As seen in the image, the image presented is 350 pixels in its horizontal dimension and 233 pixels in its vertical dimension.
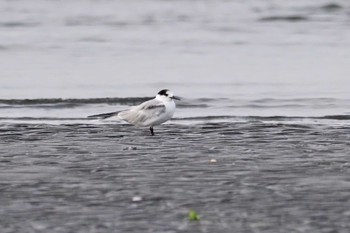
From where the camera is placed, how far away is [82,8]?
3425 cm

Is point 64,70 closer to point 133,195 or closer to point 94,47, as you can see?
point 94,47

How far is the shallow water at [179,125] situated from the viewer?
26.9 ft

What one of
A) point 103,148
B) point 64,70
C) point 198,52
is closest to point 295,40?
point 198,52

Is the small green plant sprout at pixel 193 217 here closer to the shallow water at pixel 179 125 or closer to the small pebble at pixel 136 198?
the shallow water at pixel 179 125

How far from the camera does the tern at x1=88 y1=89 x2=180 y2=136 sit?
12.8 metres

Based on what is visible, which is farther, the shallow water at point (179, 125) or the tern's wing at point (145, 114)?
the tern's wing at point (145, 114)

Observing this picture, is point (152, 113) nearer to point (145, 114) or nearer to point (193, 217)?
point (145, 114)

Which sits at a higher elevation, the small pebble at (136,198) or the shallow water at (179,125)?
the shallow water at (179,125)

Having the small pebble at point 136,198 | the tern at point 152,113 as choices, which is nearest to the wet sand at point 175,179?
the small pebble at point 136,198

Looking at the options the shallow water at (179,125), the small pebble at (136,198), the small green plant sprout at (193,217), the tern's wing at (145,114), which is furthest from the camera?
the tern's wing at (145,114)

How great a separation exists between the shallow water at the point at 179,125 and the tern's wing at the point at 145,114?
0.19 m

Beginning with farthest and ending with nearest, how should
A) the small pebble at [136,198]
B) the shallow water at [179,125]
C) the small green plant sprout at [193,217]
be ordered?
the small pebble at [136,198] < the shallow water at [179,125] < the small green plant sprout at [193,217]

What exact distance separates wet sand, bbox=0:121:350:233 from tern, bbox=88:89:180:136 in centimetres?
17

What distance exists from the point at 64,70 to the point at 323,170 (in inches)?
422
